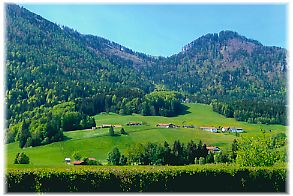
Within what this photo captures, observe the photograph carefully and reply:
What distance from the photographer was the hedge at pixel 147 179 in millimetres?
21984

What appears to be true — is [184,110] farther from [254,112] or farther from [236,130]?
[236,130]

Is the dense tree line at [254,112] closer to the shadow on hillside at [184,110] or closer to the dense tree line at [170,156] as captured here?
the shadow on hillside at [184,110]

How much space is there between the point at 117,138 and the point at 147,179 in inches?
3609

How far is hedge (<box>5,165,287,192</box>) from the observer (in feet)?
72.1

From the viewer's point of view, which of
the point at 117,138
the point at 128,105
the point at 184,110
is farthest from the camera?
the point at 184,110

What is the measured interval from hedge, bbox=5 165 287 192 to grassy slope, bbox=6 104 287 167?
202 ft

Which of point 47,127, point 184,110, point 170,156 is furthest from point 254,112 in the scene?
point 170,156

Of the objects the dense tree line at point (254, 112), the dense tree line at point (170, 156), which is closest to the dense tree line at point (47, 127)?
the dense tree line at point (170, 156)

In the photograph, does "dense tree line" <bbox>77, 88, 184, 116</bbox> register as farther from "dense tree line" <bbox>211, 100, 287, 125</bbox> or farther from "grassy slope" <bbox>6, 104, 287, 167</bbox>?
"dense tree line" <bbox>211, 100, 287, 125</bbox>

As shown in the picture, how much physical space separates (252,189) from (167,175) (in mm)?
5857

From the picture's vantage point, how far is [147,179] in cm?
2403

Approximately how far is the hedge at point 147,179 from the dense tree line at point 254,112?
147050mm

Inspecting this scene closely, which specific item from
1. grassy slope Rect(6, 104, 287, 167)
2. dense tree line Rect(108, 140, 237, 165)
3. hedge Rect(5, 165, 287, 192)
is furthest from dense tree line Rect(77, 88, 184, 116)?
hedge Rect(5, 165, 287, 192)

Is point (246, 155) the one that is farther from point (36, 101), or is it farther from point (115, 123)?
point (36, 101)
